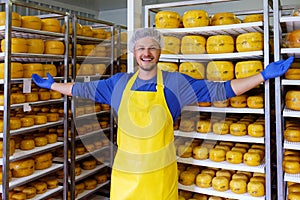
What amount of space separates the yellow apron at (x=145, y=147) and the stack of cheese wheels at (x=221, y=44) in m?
0.44

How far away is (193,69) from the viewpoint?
2176 millimetres

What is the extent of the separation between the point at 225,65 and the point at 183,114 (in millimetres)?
484

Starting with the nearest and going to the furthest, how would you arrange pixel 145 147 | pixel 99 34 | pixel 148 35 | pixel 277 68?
1. pixel 277 68
2. pixel 145 147
3. pixel 148 35
4. pixel 99 34

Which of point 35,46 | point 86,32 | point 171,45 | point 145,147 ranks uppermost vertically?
point 86,32

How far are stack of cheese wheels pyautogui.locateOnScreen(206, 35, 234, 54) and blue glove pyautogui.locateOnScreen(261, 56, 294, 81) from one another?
0.36m

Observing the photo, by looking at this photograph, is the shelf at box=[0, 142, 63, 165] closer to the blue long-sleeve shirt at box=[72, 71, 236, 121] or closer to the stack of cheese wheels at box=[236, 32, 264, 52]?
the blue long-sleeve shirt at box=[72, 71, 236, 121]

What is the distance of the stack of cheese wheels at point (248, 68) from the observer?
197cm

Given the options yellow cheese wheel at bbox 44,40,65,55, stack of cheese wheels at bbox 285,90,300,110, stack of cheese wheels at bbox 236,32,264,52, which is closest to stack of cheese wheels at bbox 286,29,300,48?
stack of cheese wheels at bbox 236,32,264,52

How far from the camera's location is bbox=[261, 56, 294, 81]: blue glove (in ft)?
5.75

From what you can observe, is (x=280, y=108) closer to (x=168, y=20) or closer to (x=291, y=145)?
(x=291, y=145)

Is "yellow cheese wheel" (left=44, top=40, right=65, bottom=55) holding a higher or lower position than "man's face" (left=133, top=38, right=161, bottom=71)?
higher

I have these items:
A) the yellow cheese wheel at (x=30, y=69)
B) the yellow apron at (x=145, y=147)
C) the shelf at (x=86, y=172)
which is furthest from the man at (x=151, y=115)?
the shelf at (x=86, y=172)

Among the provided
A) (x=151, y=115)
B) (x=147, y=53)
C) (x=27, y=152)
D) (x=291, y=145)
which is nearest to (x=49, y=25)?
(x=27, y=152)

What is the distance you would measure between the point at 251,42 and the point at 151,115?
0.78 m
